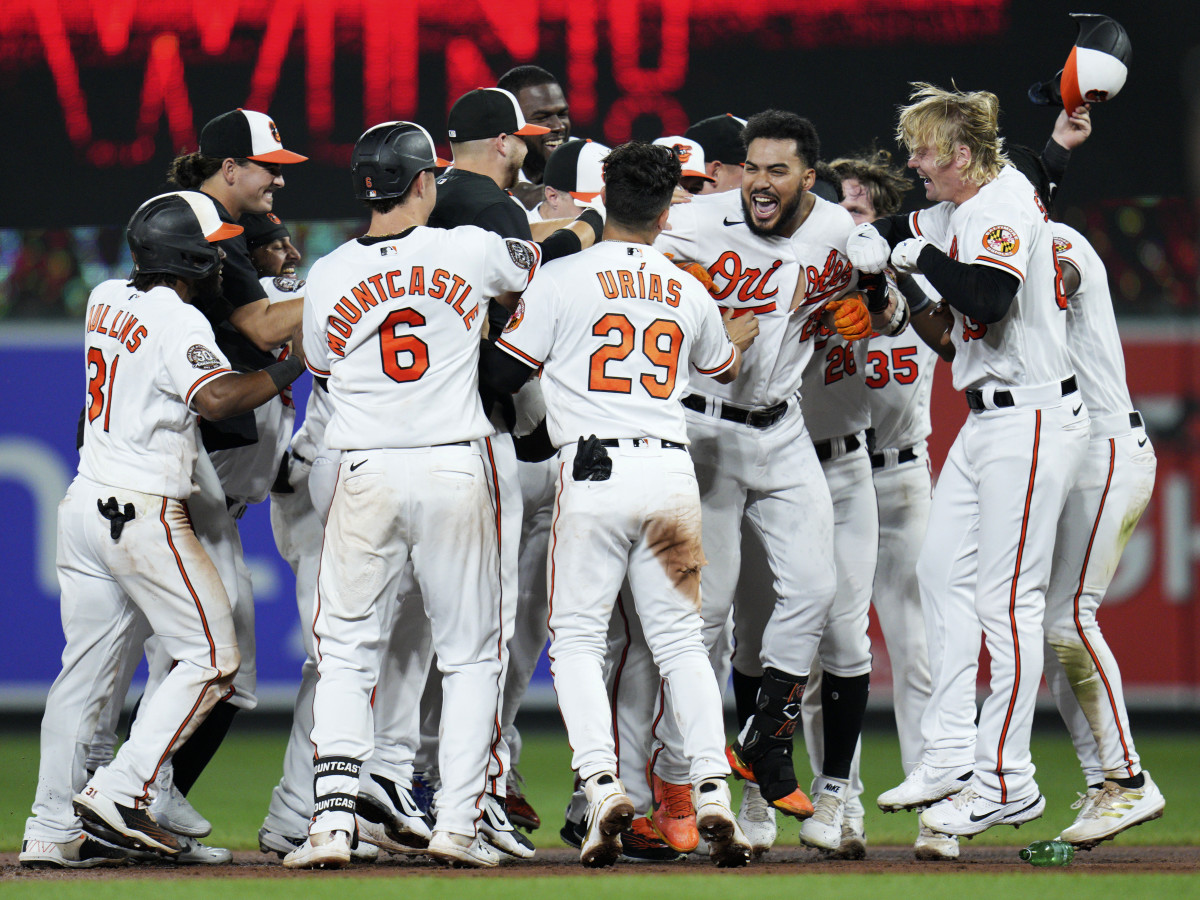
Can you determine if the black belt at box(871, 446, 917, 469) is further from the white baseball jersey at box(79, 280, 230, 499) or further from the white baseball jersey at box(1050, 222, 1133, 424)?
the white baseball jersey at box(79, 280, 230, 499)

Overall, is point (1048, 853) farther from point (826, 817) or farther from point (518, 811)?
point (518, 811)

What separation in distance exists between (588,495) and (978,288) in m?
1.27

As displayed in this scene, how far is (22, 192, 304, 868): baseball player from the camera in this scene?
427 cm

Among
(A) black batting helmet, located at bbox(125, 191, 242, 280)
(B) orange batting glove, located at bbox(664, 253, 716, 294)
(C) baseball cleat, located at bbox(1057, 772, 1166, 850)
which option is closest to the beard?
(B) orange batting glove, located at bbox(664, 253, 716, 294)

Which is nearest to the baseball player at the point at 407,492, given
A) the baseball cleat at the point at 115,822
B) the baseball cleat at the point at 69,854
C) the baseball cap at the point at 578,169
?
the baseball cleat at the point at 115,822

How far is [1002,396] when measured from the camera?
14.7 ft

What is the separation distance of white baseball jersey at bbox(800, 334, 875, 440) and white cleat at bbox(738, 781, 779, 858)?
4.02 ft

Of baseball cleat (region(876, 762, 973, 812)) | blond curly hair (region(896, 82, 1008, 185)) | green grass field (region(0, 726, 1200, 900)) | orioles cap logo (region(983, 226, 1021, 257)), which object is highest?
blond curly hair (region(896, 82, 1008, 185))

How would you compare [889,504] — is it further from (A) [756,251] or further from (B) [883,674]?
(B) [883,674]

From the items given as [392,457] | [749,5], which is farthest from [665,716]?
[749,5]

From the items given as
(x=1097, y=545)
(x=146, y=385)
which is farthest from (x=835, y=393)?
(x=146, y=385)

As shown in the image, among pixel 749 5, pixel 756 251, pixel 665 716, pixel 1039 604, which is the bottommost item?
pixel 665 716

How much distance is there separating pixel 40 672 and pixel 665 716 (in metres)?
4.05

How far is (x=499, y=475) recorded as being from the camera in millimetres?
4445
